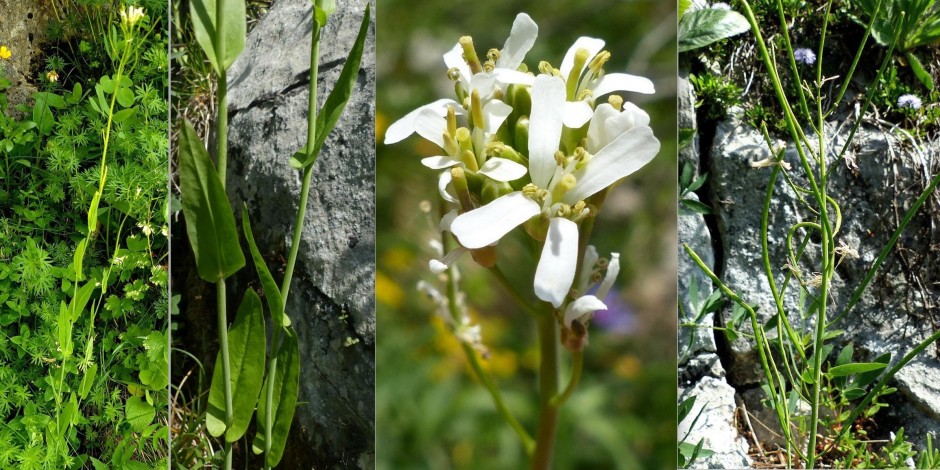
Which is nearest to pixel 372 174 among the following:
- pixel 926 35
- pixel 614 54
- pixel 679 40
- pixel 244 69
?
pixel 244 69

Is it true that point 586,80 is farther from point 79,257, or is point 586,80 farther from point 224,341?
point 79,257

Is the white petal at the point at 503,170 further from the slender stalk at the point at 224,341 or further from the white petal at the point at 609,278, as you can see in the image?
the slender stalk at the point at 224,341

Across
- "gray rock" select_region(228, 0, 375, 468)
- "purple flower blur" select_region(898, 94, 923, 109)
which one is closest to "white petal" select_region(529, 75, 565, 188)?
"gray rock" select_region(228, 0, 375, 468)

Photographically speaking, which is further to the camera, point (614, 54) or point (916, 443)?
point (916, 443)

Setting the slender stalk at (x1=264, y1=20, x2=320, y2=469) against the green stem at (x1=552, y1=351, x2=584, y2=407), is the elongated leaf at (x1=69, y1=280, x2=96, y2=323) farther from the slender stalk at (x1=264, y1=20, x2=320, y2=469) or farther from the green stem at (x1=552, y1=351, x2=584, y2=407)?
the green stem at (x1=552, y1=351, x2=584, y2=407)

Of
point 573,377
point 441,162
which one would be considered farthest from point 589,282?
point 441,162

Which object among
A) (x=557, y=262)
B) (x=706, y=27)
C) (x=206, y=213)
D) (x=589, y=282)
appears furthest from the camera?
(x=706, y=27)

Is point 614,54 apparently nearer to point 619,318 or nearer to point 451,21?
point 451,21

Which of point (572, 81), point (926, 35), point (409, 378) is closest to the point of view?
point (572, 81)
